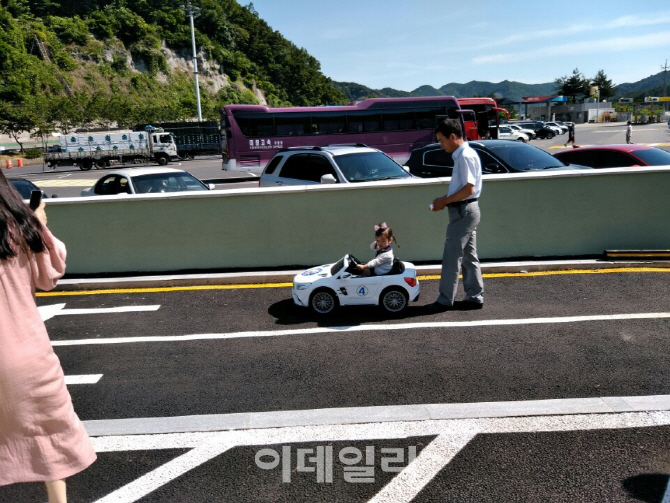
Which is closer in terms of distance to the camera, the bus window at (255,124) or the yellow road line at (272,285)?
the yellow road line at (272,285)

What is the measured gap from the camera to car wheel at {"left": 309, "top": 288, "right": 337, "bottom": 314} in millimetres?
6652

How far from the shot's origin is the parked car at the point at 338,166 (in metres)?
10.4

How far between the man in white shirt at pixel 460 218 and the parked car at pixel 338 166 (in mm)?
3392

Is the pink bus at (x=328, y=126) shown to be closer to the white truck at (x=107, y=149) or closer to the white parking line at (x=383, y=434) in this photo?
the white truck at (x=107, y=149)

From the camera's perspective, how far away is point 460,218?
665cm

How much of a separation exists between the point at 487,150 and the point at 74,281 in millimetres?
7700

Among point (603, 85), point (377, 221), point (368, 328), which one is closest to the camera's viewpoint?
point (368, 328)

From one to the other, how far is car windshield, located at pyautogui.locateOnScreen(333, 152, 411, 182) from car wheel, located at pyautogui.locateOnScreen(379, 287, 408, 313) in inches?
159

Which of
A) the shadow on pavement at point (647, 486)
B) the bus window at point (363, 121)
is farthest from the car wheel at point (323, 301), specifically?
the bus window at point (363, 121)

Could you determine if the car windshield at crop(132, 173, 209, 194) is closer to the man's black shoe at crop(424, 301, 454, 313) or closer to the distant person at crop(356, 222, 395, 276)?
the distant person at crop(356, 222, 395, 276)

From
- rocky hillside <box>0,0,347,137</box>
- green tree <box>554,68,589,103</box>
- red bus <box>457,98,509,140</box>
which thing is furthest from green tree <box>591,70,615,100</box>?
red bus <box>457,98,509,140</box>

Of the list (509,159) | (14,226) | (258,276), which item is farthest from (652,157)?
(14,226)

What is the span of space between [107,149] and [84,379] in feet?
126

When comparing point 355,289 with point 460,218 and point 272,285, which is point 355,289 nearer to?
point 460,218
